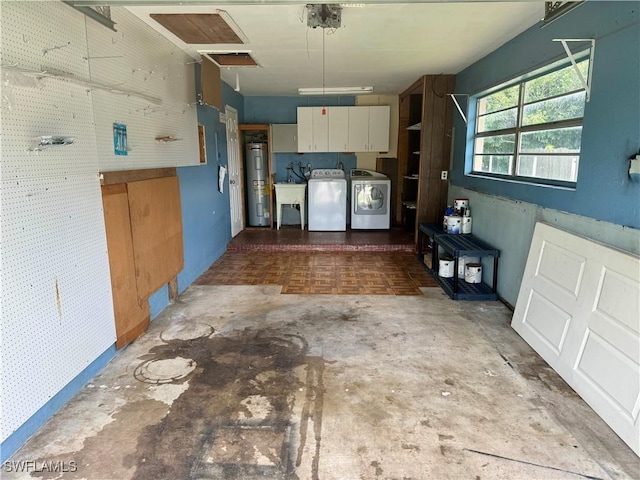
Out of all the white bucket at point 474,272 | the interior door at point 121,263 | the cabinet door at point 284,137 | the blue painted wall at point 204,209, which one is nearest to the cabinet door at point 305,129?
the cabinet door at point 284,137

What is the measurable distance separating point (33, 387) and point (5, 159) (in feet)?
3.67

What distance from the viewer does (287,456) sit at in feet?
6.03

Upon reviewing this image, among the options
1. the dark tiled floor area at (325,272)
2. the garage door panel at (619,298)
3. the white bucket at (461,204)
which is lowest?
the dark tiled floor area at (325,272)

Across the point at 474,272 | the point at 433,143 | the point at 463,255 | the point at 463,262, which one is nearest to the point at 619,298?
the point at 463,255

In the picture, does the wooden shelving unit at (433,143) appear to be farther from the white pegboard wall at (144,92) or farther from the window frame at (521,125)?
the white pegboard wall at (144,92)

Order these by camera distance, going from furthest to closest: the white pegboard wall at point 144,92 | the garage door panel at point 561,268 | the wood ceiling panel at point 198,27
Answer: the wood ceiling panel at point 198,27 → the white pegboard wall at point 144,92 → the garage door panel at point 561,268

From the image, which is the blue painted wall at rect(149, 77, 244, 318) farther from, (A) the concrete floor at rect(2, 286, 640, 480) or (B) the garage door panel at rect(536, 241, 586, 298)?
(B) the garage door panel at rect(536, 241, 586, 298)

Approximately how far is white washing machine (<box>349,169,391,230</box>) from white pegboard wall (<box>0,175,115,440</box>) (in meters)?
4.55

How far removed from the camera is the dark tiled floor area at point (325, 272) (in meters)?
4.18

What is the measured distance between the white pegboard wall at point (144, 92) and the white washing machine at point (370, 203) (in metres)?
3.05

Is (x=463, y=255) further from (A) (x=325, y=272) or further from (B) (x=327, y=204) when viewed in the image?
(B) (x=327, y=204)

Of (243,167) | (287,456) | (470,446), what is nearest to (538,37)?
(470,446)

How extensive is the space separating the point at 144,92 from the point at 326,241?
3.35 m

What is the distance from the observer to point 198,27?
3.16 m
